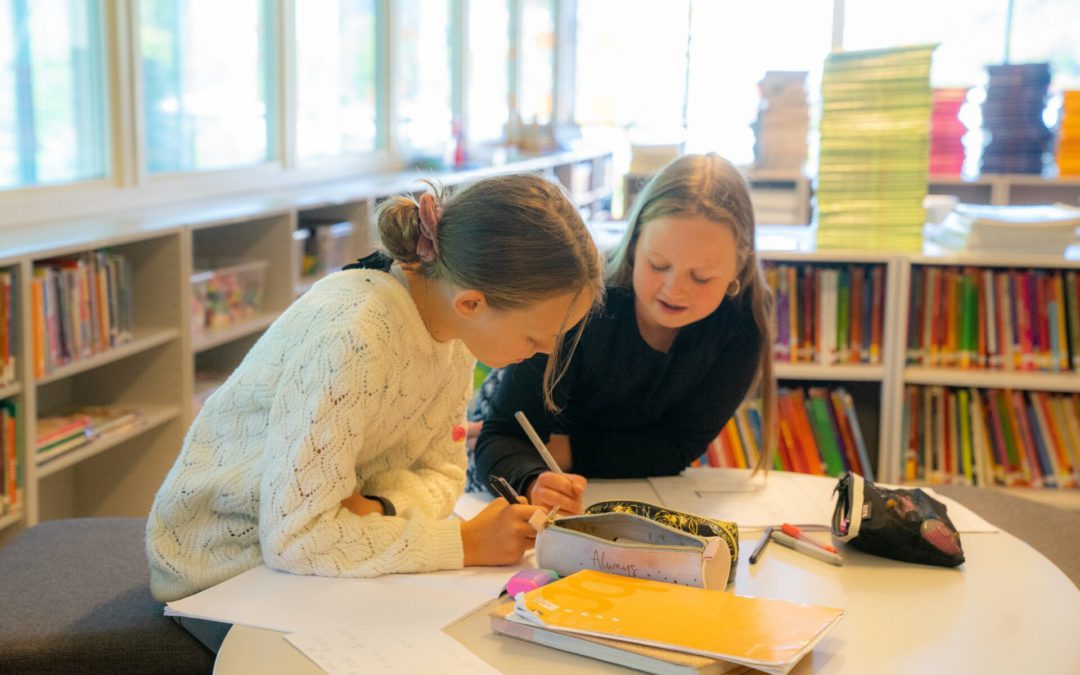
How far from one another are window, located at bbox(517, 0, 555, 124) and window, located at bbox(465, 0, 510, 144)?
15 cm

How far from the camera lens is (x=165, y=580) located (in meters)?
1.38

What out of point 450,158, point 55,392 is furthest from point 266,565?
point 450,158

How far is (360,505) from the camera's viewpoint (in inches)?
55.0

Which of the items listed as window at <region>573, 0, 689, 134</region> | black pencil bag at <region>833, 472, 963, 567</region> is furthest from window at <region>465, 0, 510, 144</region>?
black pencil bag at <region>833, 472, 963, 567</region>

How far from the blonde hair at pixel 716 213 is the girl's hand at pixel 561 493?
0.52 metres

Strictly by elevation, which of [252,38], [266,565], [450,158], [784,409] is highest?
[252,38]

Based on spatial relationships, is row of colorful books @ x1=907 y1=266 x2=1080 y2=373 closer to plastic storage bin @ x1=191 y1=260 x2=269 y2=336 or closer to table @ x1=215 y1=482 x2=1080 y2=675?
table @ x1=215 y1=482 x2=1080 y2=675

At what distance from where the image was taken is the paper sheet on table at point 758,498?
157cm

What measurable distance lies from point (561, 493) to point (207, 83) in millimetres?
2767

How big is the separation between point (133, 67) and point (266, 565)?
2.30 meters

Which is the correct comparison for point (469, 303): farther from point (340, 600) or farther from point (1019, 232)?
point (1019, 232)

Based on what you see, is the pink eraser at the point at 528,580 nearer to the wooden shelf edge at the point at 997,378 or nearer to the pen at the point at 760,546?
the pen at the point at 760,546

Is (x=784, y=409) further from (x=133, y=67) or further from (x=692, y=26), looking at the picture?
(x=692, y=26)

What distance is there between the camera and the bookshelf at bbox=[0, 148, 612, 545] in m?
2.34
